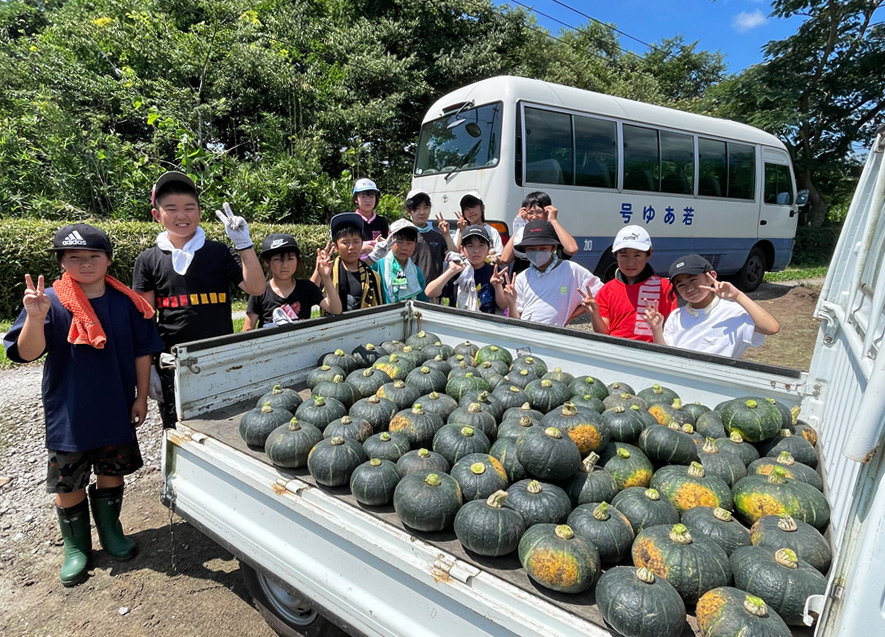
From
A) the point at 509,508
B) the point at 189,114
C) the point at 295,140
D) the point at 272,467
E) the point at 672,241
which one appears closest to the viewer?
the point at 509,508

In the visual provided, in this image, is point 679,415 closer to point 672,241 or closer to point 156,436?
point 156,436

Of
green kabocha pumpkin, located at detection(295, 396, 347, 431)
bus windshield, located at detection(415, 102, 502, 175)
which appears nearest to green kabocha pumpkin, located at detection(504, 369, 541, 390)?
green kabocha pumpkin, located at detection(295, 396, 347, 431)

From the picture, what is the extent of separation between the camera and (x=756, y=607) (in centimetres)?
153

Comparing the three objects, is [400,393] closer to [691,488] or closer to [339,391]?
[339,391]

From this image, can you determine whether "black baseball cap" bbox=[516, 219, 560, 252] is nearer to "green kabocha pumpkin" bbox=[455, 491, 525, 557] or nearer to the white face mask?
the white face mask

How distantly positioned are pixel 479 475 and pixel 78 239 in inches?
100

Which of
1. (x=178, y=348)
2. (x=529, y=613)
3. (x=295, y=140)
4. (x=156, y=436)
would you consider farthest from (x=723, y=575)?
(x=295, y=140)

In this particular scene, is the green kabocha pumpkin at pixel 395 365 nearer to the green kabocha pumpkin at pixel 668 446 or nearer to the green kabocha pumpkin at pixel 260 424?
the green kabocha pumpkin at pixel 260 424

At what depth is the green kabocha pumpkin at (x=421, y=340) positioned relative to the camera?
13.4ft

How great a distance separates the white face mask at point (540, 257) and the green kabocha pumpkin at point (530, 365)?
1.08 m

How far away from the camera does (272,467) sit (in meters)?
2.35

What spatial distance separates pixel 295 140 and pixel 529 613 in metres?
15.0

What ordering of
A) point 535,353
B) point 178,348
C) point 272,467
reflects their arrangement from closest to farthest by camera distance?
point 272,467
point 178,348
point 535,353

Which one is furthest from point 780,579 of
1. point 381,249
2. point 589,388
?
point 381,249
